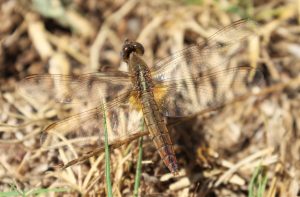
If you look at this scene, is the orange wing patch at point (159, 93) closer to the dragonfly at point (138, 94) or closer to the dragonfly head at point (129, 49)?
the dragonfly at point (138, 94)

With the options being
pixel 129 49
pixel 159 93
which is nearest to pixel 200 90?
pixel 159 93

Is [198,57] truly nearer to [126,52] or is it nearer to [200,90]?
[200,90]

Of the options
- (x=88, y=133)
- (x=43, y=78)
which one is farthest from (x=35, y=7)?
(x=88, y=133)

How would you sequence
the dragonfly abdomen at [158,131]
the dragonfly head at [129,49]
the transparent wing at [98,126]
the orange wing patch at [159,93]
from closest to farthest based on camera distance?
the dragonfly abdomen at [158,131] < the transparent wing at [98,126] < the orange wing patch at [159,93] < the dragonfly head at [129,49]

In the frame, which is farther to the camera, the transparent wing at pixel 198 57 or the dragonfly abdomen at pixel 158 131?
the transparent wing at pixel 198 57

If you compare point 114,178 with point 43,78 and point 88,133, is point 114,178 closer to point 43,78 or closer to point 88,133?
point 88,133

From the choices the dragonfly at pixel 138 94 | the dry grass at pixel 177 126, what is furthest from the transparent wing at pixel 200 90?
the dry grass at pixel 177 126

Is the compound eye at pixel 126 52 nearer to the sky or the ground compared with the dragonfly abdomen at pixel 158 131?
nearer to the sky

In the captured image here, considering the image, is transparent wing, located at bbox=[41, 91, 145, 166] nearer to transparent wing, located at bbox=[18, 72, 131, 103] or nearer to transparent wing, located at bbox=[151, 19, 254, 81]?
transparent wing, located at bbox=[18, 72, 131, 103]
